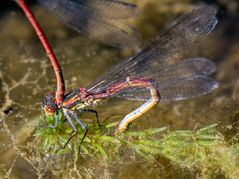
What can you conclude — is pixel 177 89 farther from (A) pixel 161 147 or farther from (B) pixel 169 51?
(A) pixel 161 147

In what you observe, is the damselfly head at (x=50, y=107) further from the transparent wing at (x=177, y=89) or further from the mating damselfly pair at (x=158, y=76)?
the transparent wing at (x=177, y=89)

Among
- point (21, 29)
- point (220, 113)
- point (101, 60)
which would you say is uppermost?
point (21, 29)

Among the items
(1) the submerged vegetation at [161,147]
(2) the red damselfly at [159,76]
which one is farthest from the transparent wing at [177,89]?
(1) the submerged vegetation at [161,147]

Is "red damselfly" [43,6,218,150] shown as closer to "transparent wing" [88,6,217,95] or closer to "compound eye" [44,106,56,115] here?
"transparent wing" [88,6,217,95]

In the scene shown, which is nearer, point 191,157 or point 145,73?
point 191,157

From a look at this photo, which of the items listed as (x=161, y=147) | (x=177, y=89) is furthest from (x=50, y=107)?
(x=177, y=89)

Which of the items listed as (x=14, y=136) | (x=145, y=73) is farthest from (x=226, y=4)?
(x=14, y=136)

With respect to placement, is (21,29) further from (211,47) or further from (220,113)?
(220,113)
